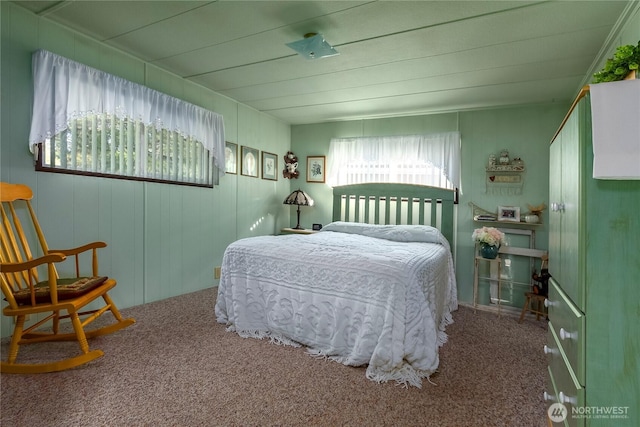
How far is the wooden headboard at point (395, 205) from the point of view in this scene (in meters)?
3.98

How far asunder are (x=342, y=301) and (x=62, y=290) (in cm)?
184

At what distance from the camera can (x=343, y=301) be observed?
2.19 metres

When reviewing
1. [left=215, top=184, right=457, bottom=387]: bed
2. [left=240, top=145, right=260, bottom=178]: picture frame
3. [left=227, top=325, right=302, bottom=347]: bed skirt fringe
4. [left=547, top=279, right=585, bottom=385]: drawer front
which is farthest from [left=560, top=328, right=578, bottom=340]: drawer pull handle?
[left=240, top=145, right=260, bottom=178]: picture frame

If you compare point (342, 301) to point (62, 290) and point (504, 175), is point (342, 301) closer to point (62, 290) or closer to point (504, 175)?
point (62, 290)

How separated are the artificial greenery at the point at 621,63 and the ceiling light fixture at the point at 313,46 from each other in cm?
177

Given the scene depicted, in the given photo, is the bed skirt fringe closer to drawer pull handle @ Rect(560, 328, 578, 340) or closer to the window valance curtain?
drawer pull handle @ Rect(560, 328, 578, 340)

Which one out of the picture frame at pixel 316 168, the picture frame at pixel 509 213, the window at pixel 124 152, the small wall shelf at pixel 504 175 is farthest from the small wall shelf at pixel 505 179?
the window at pixel 124 152

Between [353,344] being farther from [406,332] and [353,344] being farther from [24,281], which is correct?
[24,281]

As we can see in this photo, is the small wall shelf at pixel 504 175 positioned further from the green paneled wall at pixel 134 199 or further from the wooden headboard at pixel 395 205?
the green paneled wall at pixel 134 199

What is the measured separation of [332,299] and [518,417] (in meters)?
1.22

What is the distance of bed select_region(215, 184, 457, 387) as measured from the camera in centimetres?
196

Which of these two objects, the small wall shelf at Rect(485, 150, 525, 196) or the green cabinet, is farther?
the small wall shelf at Rect(485, 150, 525, 196)

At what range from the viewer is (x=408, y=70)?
2.99m

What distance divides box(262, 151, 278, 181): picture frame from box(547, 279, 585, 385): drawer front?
154 inches
